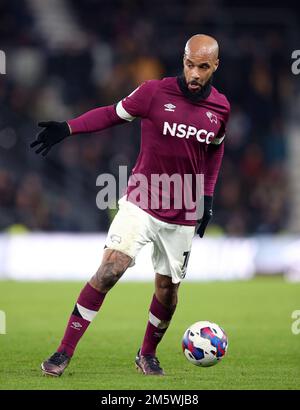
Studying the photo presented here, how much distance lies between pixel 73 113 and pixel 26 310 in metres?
7.82

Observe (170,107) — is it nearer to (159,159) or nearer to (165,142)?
(165,142)

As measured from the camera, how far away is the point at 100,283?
7.63 metres

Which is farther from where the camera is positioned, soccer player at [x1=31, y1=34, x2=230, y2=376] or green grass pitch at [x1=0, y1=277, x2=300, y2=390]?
soccer player at [x1=31, y1=34, x2=230, y2=376]

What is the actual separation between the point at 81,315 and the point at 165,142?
145 centimetres

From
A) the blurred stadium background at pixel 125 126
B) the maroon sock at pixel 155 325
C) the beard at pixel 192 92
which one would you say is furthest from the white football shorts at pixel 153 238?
the blurred stadium background at pixel 125 126

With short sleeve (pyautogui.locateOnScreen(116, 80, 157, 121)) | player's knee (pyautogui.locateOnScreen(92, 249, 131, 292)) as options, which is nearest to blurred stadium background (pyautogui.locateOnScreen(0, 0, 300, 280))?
short sleeve (pyautogui.locateOnScreen(116, 80, 157, 121))

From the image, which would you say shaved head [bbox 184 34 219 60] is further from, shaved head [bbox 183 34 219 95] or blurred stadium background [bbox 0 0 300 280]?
blurred stadium background [bbox 0 0 300 280]

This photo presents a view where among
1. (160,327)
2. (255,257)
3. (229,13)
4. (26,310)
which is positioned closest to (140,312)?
(26,310)

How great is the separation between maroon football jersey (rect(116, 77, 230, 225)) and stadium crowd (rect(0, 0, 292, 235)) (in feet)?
34.5

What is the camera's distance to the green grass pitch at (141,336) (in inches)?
296

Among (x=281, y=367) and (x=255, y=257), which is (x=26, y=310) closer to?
(x=281, y=367)

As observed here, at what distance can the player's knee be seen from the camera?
759 cm

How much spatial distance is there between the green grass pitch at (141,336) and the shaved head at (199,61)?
2.21m

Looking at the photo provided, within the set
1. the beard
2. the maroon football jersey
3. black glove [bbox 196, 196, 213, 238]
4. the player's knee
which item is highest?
the beard
